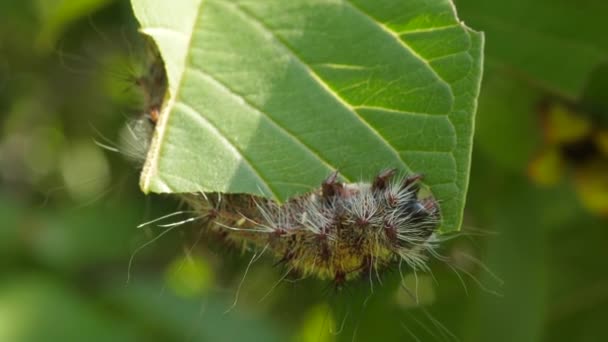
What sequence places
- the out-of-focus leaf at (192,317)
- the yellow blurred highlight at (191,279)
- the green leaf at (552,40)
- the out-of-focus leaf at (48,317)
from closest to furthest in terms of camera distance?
1. the green leaf at (552,40)
2. the out-of-focus leaf at (48,317)
3. the out-of-focus leaf at (192,317)
4. the yellow blurred highlight at (191,279)

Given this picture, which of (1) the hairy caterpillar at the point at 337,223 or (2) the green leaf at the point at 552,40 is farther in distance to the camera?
(2) the green leaf at the point at 552,40

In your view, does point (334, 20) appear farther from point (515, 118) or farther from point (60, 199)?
point (60, 199)

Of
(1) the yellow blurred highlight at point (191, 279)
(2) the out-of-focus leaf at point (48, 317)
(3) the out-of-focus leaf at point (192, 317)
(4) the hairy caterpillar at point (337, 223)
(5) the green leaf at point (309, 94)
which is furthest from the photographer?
(1) the yellow blurred highlight at point (191, 279)

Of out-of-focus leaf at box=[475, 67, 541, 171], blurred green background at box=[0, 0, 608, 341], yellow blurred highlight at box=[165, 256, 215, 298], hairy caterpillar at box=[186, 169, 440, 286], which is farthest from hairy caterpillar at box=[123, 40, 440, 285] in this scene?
yellow blurred highlight at box=[165, 256, 215, 298]

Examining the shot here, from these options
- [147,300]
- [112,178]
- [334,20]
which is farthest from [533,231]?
[112,178]

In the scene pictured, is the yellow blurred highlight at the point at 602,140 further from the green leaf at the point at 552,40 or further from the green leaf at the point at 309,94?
the green leaf at the point at 309,94

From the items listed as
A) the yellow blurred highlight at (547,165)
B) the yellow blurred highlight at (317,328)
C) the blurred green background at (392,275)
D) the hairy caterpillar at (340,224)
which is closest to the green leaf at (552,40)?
the blurred green background at (392,275)

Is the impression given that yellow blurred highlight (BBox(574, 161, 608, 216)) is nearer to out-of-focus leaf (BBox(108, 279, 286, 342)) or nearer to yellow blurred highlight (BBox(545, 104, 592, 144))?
yellow blurred highlight (BBox(545, 104, 592, 144))
